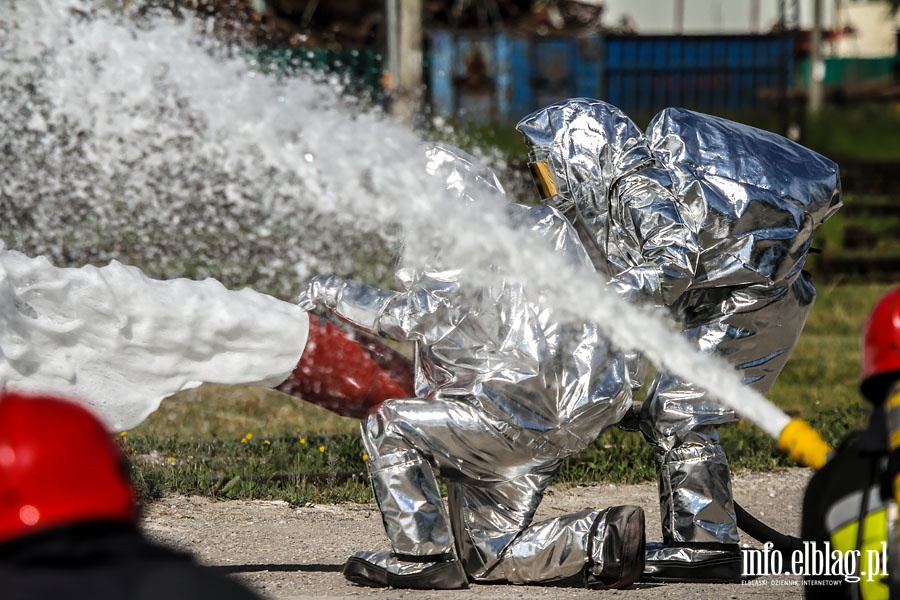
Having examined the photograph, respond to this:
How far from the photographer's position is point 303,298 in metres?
4.16

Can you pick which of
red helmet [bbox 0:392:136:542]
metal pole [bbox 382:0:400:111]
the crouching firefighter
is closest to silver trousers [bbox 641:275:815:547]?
the crouching firefighter

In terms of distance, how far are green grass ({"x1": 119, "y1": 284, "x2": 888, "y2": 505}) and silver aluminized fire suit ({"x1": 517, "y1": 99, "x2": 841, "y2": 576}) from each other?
58.6 inches

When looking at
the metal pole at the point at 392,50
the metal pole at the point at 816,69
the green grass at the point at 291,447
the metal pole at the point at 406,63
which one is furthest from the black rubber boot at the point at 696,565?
the metal pole at the point at 816,69

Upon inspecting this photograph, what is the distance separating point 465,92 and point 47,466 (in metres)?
13.2

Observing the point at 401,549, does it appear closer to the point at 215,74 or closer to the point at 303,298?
the point at 303,298

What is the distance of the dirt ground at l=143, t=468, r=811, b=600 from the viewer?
407 centimetres

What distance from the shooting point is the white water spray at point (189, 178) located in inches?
161

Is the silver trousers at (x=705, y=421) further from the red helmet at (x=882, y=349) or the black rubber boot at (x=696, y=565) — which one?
the red helmet at (x=882, y=349)

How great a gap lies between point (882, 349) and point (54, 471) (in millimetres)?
1799


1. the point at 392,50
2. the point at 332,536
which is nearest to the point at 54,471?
the point at 332,536

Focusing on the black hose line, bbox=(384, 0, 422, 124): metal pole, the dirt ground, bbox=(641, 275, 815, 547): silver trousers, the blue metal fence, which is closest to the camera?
the dirt ground

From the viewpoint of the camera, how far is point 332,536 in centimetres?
483

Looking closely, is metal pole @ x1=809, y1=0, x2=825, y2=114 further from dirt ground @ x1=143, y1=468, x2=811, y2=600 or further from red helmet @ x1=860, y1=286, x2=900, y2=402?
red helmet @ x1=860, y1=286, x2=900, y2=402

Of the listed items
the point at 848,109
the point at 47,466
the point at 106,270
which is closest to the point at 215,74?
the point at 106,270
